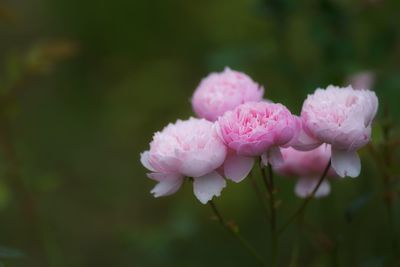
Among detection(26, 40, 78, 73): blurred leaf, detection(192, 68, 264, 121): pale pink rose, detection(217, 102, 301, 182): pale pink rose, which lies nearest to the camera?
detection(217, 102, 301, 182): pale pink rose

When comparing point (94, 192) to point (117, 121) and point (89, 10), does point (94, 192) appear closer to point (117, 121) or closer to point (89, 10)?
point (117, 121)

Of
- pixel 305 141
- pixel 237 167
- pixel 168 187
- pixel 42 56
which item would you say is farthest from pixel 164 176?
pixel 42 56

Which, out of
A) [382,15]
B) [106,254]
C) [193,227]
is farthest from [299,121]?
[106,254]

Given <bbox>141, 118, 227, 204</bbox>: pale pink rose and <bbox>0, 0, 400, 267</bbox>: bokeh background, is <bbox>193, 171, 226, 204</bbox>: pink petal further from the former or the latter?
<bbox>0, 0, 400, 267</bbox>: bokeh background

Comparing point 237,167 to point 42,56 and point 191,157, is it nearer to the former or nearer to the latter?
point 191,157

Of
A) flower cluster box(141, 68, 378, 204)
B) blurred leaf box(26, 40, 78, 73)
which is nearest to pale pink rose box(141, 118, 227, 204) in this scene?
flower cluster box(141, 68, 378, 204)

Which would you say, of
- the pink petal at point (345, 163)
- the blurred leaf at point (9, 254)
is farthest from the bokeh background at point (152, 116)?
the pink petal at point (345, 163)

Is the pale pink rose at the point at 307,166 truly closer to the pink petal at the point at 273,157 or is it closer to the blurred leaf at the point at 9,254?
the pink petal at the point at 273,157
